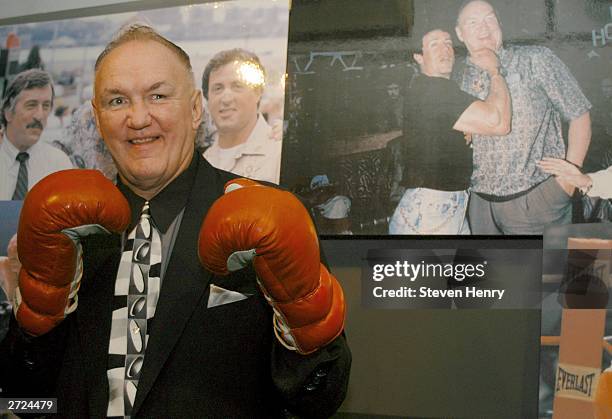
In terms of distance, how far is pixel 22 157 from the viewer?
201 centimetres

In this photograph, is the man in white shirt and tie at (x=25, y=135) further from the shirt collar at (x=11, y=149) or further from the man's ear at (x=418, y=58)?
the man's ear at (x=418, y=58)

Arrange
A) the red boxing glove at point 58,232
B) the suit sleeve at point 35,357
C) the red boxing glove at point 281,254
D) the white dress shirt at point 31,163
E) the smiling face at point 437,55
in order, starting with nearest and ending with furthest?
the red boxing glove at point 281,254, the red boxing glove at point 58,232, the suit sleeve at point 35,357, the smiling face at point 437,55, the white dress shirt at point 31,163

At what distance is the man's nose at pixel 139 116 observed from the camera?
4.72ft

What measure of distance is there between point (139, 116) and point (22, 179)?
2.38 ft

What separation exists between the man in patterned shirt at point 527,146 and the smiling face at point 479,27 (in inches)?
0.8

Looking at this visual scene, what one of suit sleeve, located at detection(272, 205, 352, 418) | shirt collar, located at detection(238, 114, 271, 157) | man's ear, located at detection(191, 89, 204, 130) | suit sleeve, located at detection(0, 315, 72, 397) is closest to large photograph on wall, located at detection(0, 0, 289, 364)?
shirt collar, located at detection(238, 114, 271, 157)

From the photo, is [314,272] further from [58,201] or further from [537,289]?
[537,289]

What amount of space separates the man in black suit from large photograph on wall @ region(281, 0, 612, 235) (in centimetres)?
40

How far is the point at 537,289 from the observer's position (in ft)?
5.38

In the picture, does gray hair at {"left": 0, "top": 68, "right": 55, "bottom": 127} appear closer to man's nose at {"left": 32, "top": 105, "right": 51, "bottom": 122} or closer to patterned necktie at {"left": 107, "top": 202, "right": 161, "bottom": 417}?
man's nose at {"left": 32, "top": 105, "right": 51, "bottom": 122}

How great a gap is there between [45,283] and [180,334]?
248 mm

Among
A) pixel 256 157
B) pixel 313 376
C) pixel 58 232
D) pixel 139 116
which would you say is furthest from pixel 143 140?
pixel 313 376

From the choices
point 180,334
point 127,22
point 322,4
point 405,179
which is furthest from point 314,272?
point 127,22

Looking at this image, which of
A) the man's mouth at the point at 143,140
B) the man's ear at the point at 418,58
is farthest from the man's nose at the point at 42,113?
the man's ear at the point at 418,58
